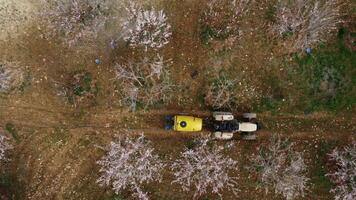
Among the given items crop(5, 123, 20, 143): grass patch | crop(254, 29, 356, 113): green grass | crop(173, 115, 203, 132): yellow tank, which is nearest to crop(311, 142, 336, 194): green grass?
crop(254, 29, 356, 113): green grass

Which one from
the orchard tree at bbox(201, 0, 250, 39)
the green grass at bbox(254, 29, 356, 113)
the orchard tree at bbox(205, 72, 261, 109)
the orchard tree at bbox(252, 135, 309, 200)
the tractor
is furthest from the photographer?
the green grass at bbox(254, 29, 356, 113)

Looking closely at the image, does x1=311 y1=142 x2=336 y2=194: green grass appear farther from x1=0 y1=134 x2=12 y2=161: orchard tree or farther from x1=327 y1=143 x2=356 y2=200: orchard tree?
x1=0 y1=134 x2=12 y2=161: orchard tree

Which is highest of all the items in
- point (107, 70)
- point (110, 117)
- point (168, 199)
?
point (107, 70)

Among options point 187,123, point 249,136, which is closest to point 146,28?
point 187,123

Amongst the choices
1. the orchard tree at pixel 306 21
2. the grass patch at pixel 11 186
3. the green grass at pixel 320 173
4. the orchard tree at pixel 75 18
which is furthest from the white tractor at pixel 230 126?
the grass patch at pixel 11 186

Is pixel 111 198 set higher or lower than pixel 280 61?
lower

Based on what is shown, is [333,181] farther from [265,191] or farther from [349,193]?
[265,191]

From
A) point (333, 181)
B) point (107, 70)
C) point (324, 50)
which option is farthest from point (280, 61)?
point (107, 70)
